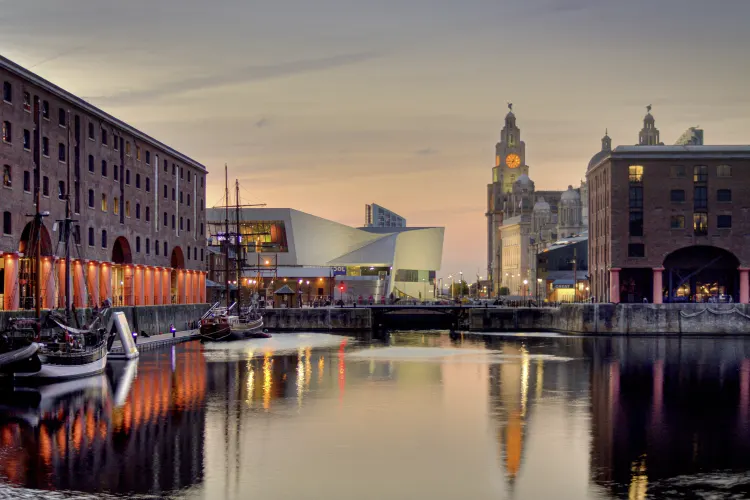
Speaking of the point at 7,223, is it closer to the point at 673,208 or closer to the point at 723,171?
the point at 673,208

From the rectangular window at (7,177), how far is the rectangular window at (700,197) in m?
76.2

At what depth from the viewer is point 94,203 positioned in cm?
9138

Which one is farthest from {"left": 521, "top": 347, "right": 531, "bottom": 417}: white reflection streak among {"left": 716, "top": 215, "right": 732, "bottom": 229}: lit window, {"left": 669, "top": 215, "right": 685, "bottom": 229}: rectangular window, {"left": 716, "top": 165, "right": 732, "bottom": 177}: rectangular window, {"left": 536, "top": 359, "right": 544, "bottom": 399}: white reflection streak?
{"left": 716, "top": 165, "right": 732, "bottom": 177}: rectangular window

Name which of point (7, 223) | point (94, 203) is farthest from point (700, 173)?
point (7, 223)

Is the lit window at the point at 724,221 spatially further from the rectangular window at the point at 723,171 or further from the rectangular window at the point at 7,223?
the rectangular window at the point at 7,223

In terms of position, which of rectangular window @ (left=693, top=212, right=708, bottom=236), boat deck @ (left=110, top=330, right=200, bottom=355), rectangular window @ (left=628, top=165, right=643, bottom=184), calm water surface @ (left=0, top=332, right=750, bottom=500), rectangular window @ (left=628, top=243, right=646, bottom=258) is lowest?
calm water surface @ (left=0, top=332, right=750, bottom=500)

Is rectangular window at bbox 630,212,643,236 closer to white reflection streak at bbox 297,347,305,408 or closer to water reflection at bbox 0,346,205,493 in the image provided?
white reflection streak at bbox 297,347,305,408

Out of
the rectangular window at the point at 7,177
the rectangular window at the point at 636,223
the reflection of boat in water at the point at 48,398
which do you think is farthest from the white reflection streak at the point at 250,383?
the rectangular window at the point at 636,223

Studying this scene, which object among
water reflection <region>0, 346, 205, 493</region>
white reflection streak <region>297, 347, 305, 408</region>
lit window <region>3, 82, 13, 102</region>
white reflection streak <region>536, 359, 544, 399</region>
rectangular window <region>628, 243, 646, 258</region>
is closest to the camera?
water reflection <region>0, 346, 205, 493</region>

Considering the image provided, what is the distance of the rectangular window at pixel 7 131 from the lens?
239ft

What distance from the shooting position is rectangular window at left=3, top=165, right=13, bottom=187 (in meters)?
72.6

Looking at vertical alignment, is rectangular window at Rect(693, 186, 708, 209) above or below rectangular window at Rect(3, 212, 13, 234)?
above

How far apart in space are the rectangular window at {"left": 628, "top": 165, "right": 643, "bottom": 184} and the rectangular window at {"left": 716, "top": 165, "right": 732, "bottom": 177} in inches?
341

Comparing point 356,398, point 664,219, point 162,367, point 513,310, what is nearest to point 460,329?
point 513,310
